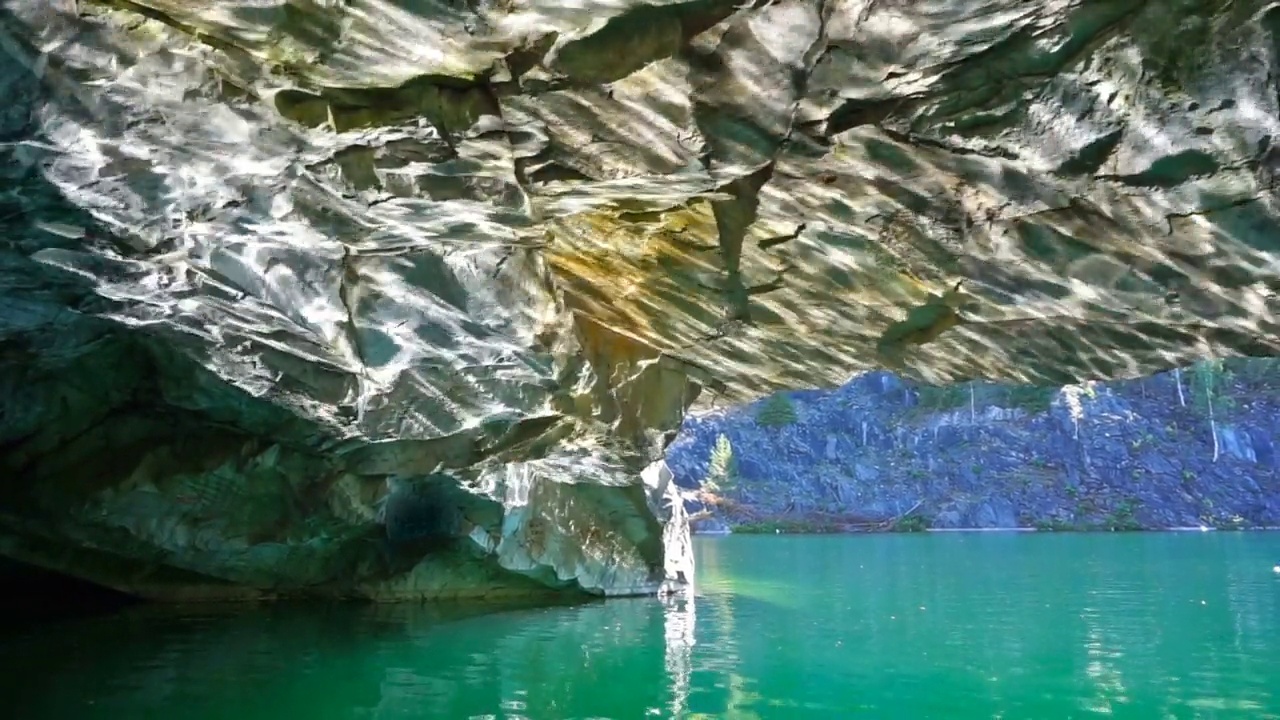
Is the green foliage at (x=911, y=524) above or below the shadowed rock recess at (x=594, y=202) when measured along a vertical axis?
below

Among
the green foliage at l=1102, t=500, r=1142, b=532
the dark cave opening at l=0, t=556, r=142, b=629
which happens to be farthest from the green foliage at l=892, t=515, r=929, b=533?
the dark cave opening at l=0, t=556, r=142, b=629

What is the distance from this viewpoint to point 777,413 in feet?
244

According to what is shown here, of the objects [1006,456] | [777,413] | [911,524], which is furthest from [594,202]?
[777,413]

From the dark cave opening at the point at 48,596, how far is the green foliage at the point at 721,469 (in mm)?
55132

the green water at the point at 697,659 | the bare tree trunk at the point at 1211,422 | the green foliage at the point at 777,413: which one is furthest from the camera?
the green foliage at the point at 777,413

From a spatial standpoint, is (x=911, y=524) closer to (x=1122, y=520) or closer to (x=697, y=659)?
(x=1122, y=520)

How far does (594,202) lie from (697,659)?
7413mm

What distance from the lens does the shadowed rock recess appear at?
4832 mm

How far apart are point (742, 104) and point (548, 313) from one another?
15.4ft

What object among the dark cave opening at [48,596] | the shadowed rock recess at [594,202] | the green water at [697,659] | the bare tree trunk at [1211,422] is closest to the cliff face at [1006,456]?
the bare tree trunk at [1211,422]

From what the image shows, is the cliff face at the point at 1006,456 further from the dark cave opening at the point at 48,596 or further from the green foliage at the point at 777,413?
the dark cave opening at the point at 48,596

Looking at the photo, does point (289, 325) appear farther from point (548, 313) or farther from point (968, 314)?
point (968, 314)

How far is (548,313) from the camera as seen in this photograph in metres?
9.87

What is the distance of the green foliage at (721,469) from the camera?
71.8m
